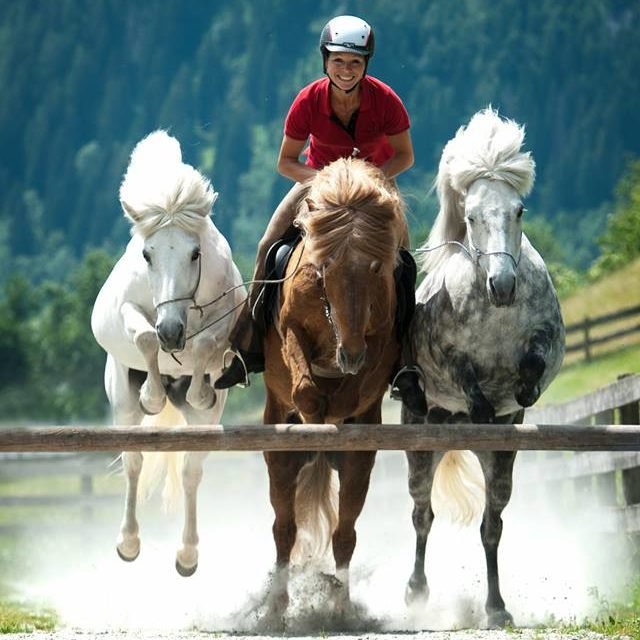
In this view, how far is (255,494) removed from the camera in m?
17.1

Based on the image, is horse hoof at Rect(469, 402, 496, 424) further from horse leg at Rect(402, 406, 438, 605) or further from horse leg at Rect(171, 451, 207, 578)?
horse leg at Rect(171, 451, 207, 578)

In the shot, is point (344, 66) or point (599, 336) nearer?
point (344, 66)

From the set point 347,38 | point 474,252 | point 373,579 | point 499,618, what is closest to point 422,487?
point 499,618

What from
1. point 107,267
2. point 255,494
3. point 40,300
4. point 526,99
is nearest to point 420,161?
point 526,99

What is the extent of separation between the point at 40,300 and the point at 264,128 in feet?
185

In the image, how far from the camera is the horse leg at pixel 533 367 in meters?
7.86

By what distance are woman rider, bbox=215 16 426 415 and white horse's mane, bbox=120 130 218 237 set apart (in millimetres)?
508

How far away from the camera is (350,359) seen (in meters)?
7.13

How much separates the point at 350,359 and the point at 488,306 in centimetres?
123

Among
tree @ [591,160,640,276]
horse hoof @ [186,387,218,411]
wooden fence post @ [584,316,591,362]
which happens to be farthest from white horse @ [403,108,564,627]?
tree @ [591,160,640,276]

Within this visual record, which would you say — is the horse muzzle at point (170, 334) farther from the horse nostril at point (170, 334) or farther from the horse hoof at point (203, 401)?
the horse hoof at point (203, 401)

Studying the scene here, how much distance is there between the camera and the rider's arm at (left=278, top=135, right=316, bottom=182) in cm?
837

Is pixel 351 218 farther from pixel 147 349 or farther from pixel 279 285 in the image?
pixel 147 349

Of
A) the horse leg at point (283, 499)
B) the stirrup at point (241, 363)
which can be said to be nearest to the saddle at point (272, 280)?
the stirrup at point (241, 363)
